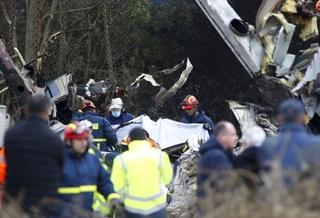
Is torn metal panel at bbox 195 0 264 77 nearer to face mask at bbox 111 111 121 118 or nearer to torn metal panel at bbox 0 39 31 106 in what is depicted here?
face mask at bbox 111 111 121 118

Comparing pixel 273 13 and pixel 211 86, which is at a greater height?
pixel 273 13

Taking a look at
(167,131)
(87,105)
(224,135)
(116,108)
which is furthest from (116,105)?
(224,135)

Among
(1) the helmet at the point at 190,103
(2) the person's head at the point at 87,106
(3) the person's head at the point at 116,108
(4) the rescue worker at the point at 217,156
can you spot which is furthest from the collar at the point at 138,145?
(3) the person's head at the point at 116,108

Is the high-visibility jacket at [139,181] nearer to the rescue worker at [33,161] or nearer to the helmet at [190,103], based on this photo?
the rescue worker at [33,161]

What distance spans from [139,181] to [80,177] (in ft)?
2.65

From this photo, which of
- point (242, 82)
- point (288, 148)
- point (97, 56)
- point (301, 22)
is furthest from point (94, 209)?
point (97, 56)

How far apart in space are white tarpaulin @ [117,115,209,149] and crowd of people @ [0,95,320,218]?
6314 millimetres

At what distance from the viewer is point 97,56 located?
33125 mm

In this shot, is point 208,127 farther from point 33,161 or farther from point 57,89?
point 33,161

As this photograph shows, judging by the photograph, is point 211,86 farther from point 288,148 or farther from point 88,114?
point 288,148

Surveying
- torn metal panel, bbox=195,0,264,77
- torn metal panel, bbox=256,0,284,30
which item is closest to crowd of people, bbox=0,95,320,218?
torn metal panel, bbox=195,0,264,77

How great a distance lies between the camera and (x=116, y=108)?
18.2 meters

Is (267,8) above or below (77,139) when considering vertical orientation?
below

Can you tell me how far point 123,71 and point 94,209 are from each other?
69.4 feet
